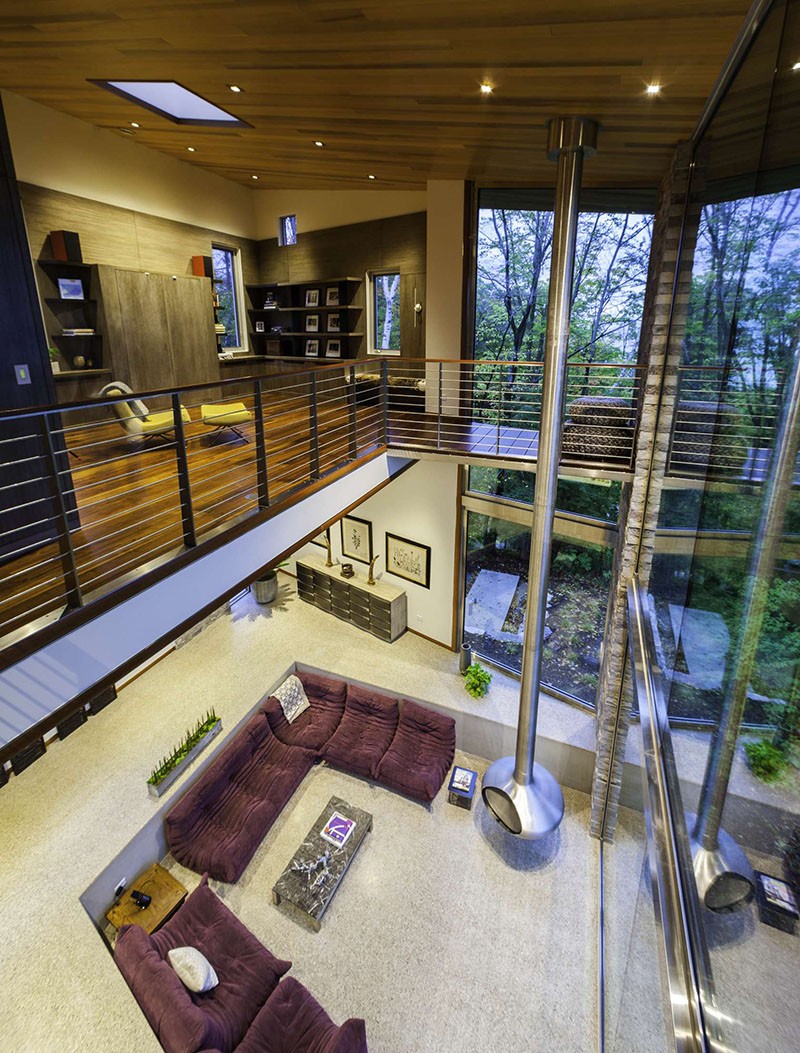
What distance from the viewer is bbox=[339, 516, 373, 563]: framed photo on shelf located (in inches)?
343

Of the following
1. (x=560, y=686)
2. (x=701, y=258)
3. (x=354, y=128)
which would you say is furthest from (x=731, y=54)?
(x=560, y=686)

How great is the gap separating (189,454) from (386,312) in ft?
12.5

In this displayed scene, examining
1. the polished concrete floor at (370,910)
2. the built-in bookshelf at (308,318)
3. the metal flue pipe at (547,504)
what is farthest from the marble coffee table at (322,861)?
the built-in bookshelf at (308,318)

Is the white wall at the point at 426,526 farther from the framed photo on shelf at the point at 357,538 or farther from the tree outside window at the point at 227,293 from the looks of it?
the tree outside window at the point at 227,293

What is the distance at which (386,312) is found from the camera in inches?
302

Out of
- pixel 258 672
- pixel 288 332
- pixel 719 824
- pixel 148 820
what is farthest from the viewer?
pixel 288 332

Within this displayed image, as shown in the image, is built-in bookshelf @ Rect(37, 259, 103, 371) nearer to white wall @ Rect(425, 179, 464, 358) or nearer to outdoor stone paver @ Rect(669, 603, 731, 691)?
white wall @ Rect(425, 179, 464, 358)

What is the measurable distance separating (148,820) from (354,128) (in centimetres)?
658

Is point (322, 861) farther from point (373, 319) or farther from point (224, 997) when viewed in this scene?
point (373, 319)

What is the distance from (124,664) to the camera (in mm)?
2867

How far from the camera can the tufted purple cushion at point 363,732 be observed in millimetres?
6191

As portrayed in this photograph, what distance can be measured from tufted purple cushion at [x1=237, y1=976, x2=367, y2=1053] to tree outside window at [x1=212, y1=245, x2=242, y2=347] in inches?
314

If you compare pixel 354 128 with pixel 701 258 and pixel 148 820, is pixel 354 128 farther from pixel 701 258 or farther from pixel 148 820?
pixel 148 820

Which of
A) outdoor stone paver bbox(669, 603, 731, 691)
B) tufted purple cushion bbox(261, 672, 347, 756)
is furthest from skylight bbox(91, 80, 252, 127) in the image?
tufted purple cushion bbox(261, 672, 347, 756)
